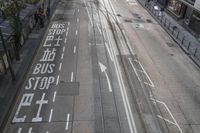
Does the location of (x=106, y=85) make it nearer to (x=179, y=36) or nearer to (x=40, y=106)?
(x=40, y=106)

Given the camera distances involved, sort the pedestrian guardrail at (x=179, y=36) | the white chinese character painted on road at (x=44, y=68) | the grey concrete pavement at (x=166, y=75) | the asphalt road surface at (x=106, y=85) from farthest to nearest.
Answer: the pedestrian guardrail at (x=179, y=36), the white chinese character painted on road at (x=44, y=68), the grey concrete pavement at (x=166, y=75), the asphalt road surface at (x=106, y=85)

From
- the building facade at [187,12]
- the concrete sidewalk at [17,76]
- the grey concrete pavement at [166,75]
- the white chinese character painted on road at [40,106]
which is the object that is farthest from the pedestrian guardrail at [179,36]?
the concrete sidewalk at [17,76]

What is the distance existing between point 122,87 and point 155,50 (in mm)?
9400

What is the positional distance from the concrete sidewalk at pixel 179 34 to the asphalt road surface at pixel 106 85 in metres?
1.09

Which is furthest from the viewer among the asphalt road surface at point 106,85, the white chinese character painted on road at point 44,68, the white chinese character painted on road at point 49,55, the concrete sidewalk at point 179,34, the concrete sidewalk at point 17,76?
the concrete sidewalk at point 179,34

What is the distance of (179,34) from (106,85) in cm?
1734

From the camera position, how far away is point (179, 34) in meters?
32.4

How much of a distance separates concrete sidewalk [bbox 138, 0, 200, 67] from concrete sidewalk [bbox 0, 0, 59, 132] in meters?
18.1

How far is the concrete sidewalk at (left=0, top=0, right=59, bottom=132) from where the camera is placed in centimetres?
1695

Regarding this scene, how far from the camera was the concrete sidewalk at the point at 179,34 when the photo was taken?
2731 centimetres

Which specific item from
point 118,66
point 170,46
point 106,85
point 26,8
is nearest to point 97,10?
point 26,8

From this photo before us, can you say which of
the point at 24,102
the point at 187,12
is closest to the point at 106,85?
the point at 24,102

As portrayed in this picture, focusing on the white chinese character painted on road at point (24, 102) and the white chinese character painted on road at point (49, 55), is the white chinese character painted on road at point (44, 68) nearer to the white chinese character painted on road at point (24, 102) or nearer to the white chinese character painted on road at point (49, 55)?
the white chinese character painted on road at point (49, 55)

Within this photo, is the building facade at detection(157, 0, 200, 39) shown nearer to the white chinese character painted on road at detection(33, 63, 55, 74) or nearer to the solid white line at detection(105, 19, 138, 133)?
the solid white line at detection(105, 19, 138, 133)
